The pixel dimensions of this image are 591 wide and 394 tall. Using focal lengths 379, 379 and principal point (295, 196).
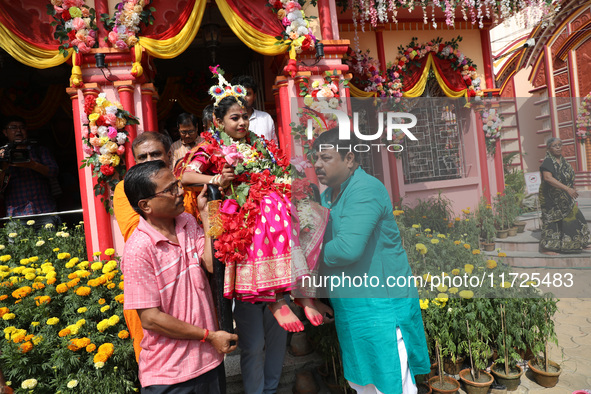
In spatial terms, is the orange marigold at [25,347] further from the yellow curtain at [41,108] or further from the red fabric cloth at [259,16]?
the yellow curtain at [41,108]

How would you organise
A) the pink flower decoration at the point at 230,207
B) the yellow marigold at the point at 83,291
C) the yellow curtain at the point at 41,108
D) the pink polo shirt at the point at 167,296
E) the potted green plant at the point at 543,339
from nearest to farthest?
the pink polo shirt at the point at 167,296 → the pink flower decoration at the point at 230,207 → the yellow marigold at the point at 83,291 → the potted green plant at the point at 543,339 → the yellow curtain at the point at 41,108

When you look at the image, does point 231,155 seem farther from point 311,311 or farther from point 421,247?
point 421,247

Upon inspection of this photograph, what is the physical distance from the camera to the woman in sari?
186cm

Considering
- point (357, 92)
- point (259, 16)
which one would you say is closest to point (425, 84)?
point (357, 92)

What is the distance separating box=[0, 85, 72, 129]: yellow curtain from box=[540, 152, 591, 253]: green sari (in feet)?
29.0

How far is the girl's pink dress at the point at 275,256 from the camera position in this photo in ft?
6.19

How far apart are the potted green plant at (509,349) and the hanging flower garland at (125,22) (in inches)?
185

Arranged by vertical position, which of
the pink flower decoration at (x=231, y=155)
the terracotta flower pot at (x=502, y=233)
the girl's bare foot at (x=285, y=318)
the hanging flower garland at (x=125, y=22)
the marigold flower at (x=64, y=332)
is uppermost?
the hanging flower garland at (x=125, y=22)

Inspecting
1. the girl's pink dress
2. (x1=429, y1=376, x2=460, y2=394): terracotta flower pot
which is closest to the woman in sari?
the girl's pink dress

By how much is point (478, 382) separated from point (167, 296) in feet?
8.38

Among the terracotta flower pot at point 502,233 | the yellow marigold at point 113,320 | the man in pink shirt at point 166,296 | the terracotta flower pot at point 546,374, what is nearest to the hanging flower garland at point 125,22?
the yellow marigold at point 113,320

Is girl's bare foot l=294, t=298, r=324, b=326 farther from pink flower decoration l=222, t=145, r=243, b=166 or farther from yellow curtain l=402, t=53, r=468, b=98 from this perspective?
yellow curtain l=402, t=53, r=468, b=98

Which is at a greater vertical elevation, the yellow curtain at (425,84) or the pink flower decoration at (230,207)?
the yellow curtain at (425,84)

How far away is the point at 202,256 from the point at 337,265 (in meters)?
0.69
